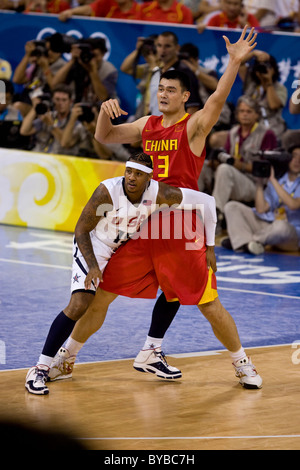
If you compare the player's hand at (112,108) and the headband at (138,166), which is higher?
the player's hand at (112,108)

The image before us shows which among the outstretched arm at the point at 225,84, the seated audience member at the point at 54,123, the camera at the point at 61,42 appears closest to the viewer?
the outstretched arm at the point at 225,84

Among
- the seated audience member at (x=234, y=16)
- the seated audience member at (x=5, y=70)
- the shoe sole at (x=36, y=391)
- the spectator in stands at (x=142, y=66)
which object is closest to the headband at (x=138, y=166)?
the shoe sole at (x=36, y=391)

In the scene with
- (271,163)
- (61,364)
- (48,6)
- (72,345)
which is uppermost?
(48,6)

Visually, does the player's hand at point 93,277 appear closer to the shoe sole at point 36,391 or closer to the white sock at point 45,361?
the white sock at point 45,361

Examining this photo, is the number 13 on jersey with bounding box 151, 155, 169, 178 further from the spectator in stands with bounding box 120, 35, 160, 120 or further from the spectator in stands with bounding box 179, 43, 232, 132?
the spectator in stands with bounding box 120, 35, 160, 120

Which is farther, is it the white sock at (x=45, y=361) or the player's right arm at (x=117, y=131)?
the player's right arm at (x=117, y=131)

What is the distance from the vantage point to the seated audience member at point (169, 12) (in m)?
11.9

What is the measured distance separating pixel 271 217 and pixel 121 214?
18.0 ft

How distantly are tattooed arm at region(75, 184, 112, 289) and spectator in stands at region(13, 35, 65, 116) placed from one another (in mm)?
7597

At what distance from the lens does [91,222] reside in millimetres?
4832

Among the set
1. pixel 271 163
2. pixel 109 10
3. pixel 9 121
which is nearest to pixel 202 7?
pixel 109 10

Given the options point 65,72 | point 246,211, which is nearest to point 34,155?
point 65,72

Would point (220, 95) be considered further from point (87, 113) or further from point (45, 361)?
point (87, 113)

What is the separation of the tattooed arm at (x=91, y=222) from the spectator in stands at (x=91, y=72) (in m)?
6.81
